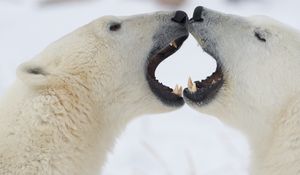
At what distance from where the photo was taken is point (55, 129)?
3367mm

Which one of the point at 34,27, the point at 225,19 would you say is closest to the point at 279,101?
the point at 225,19

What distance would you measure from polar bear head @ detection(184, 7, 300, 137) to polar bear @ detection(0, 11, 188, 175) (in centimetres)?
15

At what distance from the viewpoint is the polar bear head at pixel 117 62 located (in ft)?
11.6

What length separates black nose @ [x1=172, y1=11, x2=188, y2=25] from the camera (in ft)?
12.6

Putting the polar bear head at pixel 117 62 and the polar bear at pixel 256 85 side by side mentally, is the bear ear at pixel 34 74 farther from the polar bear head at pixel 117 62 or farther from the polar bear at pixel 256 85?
the polar bear at pixel 256 85

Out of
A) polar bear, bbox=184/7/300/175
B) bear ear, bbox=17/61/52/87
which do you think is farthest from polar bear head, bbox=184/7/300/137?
bear ear, bbox=17/61/52/87

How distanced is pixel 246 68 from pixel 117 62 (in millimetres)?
683

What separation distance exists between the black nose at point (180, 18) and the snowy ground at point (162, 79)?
32.2 inches

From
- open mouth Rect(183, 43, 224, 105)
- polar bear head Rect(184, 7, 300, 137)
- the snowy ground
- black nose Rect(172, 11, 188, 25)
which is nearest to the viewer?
polar bear head Rect(184, 7, 300, 137)

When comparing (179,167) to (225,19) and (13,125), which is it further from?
(13,125)

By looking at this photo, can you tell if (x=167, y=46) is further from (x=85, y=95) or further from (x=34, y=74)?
(x=34, y=74)

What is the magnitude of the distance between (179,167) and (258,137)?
323cm

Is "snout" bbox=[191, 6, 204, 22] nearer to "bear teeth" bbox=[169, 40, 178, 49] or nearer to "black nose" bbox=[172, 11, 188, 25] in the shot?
"black nose" bbox=[172, 11, 188, 25]

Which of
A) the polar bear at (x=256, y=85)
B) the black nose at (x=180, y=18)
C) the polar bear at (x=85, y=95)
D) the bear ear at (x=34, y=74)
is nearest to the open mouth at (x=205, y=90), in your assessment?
the polar bear at (x=256, y=85)
